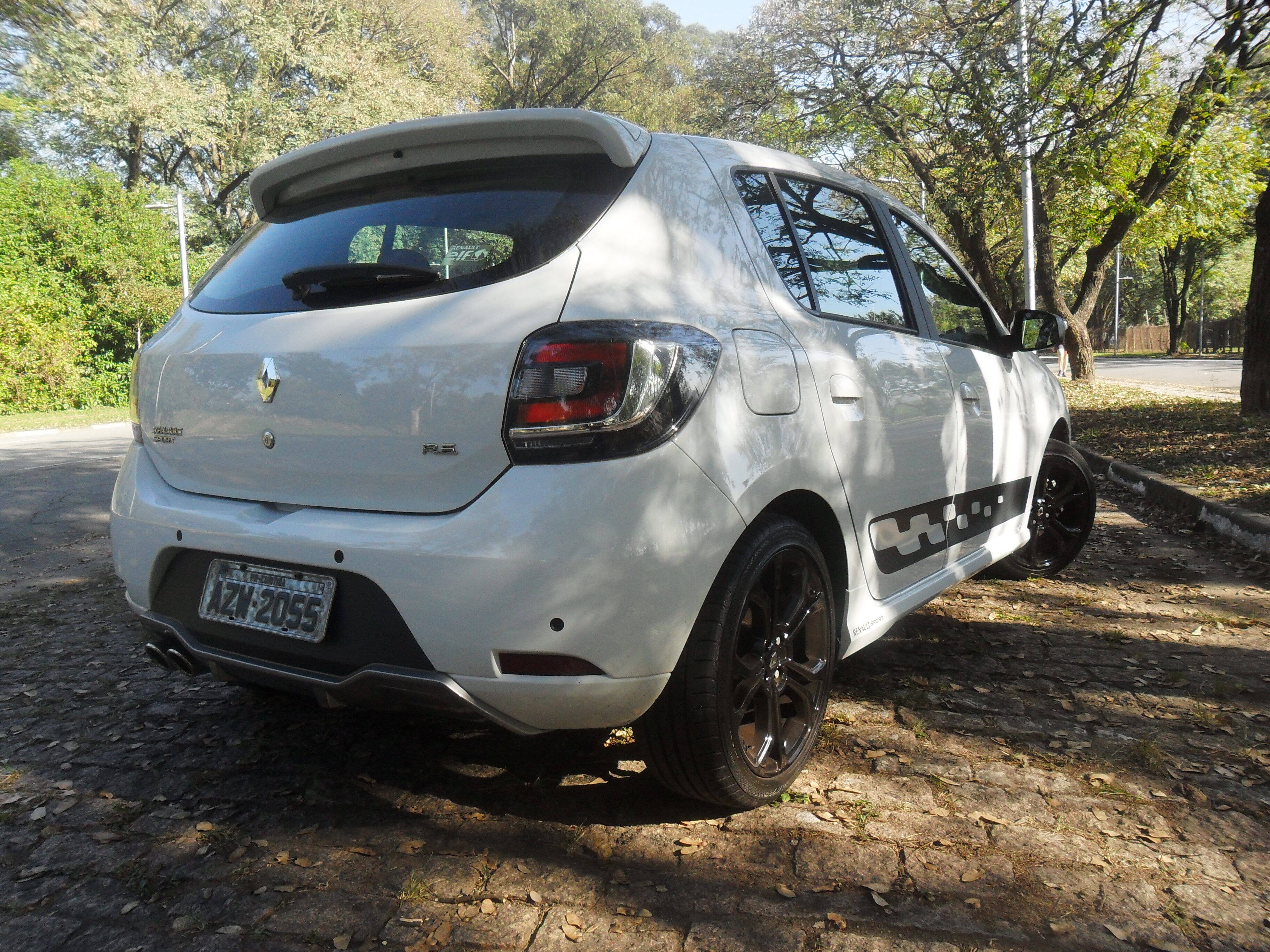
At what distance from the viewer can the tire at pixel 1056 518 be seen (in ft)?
16.9

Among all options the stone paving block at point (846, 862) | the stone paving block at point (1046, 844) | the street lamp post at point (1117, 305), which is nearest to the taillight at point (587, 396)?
the stone paving block at point (846, 862)

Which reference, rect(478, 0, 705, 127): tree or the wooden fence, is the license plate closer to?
rect(478, 0, 705, 127): tree

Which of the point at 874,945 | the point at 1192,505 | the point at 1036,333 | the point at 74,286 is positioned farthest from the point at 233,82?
the point at 874,945

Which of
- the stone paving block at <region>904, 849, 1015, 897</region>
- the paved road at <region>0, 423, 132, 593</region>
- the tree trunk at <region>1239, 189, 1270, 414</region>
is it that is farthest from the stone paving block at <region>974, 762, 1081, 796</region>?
the tree trunk at <region>1239, 189, 1270, 414</region>

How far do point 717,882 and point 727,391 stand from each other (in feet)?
3.76

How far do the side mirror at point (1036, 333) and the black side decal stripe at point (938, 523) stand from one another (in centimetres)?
58

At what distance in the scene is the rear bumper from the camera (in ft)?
7.20

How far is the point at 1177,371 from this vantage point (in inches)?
1148

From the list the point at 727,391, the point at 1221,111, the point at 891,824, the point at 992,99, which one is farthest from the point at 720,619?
the point at 1221,111

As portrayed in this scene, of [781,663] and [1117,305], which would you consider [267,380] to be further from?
[1117,305]

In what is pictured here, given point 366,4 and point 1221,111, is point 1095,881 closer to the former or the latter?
point 1221,111

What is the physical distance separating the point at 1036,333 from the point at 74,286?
72.1 feet

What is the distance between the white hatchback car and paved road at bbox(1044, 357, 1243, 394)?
16497 mm

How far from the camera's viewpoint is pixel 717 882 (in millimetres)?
2424
